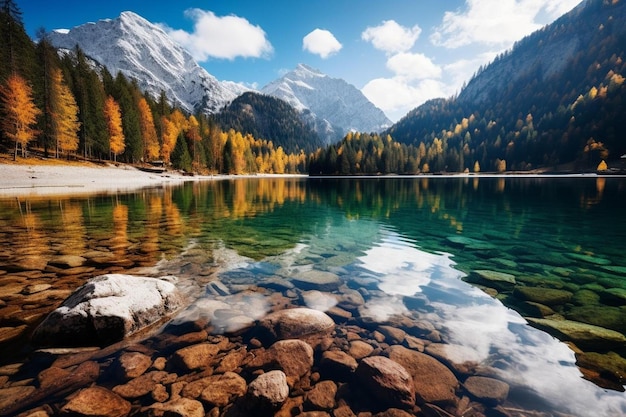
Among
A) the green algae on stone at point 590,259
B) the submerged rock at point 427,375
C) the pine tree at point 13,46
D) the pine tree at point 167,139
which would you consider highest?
the pine tree at point 13,46

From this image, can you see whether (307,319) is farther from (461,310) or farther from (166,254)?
(166,254)

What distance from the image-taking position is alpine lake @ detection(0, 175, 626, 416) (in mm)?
5344

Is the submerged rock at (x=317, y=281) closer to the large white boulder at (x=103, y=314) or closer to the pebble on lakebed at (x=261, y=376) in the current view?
the pebble on lakebed at (x=261, y=376)

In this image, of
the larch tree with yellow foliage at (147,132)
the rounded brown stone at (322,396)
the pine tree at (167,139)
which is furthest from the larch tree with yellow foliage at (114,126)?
the rounded brown stone at (322,396)

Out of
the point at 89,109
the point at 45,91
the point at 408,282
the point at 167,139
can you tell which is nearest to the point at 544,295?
the point at 408,282

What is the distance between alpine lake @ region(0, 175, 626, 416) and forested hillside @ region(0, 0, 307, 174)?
4518 cm

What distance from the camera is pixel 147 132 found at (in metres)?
81.6

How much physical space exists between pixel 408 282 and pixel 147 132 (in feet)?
300

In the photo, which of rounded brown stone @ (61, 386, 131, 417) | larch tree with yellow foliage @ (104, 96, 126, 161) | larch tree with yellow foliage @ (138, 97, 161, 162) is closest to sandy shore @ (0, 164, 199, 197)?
larch tree with yellow foliage @ (104, 96, 126, 161)

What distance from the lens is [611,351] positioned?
18.8ft

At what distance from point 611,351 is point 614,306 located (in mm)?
3066

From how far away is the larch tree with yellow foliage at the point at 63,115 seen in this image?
5581 cm

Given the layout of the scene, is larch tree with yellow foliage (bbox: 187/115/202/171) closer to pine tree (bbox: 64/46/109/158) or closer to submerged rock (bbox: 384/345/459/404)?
pine tree (bbox: 64/46/109/158)

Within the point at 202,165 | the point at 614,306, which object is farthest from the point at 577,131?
the point at 614,306
